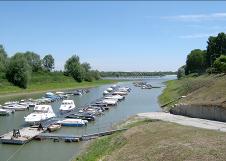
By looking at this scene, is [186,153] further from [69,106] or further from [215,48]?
[215,48]

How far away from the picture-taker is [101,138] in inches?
1938

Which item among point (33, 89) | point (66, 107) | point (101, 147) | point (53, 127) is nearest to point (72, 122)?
point (53, 127)

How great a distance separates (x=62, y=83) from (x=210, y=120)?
140 meters

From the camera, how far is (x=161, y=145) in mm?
34656

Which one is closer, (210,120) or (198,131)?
(198,131)

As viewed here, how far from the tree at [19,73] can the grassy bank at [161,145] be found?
3916 inches

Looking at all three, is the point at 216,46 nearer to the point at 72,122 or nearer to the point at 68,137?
the point at 72,122

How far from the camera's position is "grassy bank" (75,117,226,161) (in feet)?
100

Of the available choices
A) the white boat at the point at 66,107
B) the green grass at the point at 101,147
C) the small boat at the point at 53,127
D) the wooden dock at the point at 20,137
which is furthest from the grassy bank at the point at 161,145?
the white boat at the point at 66,107

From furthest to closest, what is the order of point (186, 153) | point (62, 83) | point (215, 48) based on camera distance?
point (62, 83), point (215, 48), point (186, 153)

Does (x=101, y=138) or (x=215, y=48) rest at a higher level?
(x=215, y=48)

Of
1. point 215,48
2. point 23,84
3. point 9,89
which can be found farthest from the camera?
point 215,48

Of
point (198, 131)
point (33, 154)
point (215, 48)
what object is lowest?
point (33, 154)

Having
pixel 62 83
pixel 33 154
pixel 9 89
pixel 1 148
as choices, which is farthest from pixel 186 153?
pixel 62 83
